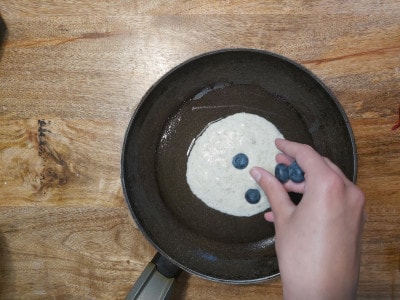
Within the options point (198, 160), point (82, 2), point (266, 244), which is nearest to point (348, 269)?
point (266, 244)

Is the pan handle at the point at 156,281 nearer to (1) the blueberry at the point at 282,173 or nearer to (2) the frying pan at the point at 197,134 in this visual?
(2) the frying pan at the point at 197,134

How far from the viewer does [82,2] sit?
874 millimetres

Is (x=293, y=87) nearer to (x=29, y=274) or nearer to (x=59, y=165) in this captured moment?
(x=59, y=165)

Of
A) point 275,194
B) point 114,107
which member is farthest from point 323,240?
point 114,107

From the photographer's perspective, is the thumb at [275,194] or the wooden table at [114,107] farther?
the wooden table at [114,107]

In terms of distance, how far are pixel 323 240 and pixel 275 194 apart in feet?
0.48

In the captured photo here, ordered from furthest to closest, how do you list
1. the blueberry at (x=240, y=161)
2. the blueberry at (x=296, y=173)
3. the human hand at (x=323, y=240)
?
the blueberry at (x=240, y=161) → the blueberry at (x=296, y=173) → the human hand at (x=323, y=240)

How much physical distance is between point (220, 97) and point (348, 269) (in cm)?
42

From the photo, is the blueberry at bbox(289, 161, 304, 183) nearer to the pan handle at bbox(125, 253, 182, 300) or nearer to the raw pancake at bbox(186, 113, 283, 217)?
the raw pancake at bbox(186, 113, 283, 217)

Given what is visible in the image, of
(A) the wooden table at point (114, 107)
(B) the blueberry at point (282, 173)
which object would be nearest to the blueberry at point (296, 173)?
(B) the blueberry at point (282, 173)

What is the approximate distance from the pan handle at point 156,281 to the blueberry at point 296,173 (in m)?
0.29

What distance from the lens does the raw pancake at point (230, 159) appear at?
2.72 ft

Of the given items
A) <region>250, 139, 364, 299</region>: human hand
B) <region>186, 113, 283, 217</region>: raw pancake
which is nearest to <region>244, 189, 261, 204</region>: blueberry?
<region>186, 113, 283, 217</region>: raw pancake

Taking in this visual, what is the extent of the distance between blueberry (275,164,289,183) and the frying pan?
7 centimetres
